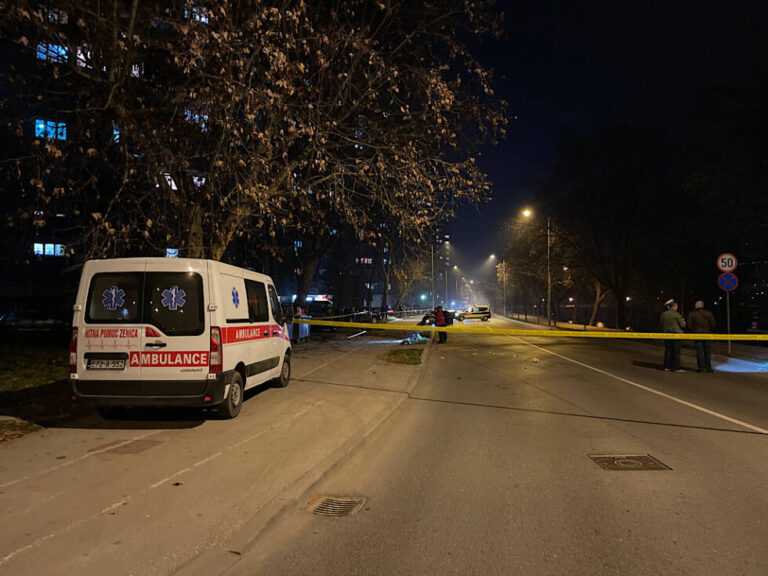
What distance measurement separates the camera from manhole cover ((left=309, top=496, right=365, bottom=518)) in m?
5.31

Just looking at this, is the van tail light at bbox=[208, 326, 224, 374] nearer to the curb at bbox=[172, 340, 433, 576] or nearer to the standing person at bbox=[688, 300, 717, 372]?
the curb at bbox=[172, 340, 433, 576]

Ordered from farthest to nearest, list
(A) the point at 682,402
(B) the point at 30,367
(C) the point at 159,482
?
(B) the point at 30,367 → (A) the point at 682,402 → (C) the point at 159,482

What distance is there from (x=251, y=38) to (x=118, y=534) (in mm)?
7674

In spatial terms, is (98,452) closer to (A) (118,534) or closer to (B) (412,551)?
(A) (118,534)

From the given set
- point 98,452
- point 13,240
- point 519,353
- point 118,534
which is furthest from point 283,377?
point 13,240

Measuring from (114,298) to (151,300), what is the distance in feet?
1.71

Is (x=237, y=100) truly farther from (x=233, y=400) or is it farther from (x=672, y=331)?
(x=672, y=331)

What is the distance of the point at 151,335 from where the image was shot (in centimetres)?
817

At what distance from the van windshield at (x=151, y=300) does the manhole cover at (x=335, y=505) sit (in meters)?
3.50

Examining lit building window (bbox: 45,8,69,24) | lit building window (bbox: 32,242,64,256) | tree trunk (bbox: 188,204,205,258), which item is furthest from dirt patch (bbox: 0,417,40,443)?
lit building window (bbox: 32,242,64,256)

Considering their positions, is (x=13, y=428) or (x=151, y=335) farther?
(x=151, y=335)

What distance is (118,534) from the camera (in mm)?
4488

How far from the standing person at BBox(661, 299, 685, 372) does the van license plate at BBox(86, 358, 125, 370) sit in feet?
43.2

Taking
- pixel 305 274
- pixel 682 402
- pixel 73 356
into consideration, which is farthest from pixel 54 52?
pixel 305 274
